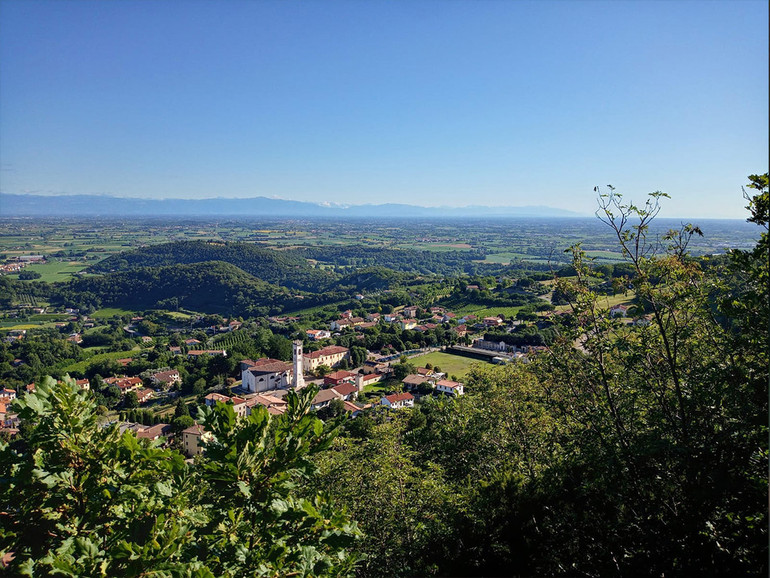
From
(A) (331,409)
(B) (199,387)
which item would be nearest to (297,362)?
(A) (331,409)

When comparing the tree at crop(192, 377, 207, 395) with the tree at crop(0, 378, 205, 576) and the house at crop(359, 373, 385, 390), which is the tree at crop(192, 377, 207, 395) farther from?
the tree at crop(0, 378, 205, 576)

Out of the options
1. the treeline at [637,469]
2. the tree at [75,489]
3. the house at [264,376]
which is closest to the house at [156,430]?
the house at [264,376]

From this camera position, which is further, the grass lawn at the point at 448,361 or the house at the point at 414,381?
the grass lawn at the point at 448,361

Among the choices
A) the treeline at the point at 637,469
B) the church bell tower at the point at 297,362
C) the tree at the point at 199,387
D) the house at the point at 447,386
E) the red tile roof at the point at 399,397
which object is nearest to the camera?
the treeline at the point at 637,469

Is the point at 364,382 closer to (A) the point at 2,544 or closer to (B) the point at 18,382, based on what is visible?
(B) the point at 18,382

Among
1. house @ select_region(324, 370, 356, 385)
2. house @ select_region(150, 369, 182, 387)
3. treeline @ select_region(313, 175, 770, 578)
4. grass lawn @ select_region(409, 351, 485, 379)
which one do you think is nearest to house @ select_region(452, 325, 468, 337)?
grass lawn @ select_region(409, 351, 485, 379)

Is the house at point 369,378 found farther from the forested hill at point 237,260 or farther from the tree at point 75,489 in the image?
the forested hill at point 237,260

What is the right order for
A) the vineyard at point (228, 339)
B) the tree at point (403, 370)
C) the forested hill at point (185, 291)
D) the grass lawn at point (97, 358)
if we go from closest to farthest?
the tree at point (403, 370) → the grass lawn at point (97, 358) → the vineyard at point (228, 339) → the forested hill at point (185, 291)
